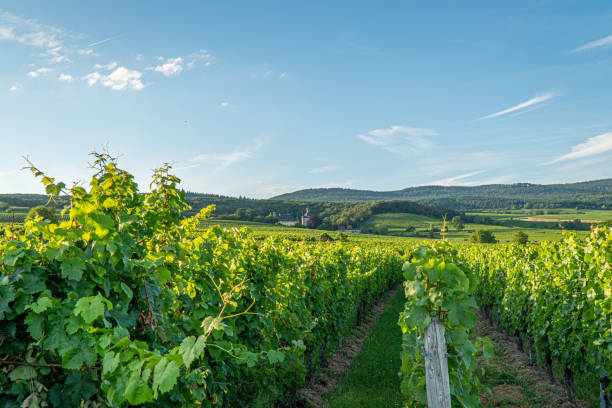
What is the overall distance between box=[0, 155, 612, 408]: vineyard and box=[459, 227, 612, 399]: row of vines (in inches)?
1.3

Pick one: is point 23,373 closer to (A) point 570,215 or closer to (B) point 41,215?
(B) point 41,215

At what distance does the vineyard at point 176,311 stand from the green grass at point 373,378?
894 mm

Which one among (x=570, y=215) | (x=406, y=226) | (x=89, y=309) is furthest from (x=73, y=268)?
(x=570, y=215)

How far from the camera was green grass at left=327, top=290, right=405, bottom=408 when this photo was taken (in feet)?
20.9

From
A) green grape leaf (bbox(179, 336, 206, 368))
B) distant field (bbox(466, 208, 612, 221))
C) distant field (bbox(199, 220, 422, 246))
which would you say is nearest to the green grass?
green grape leaf (bbox(179, 336, 206, 368))

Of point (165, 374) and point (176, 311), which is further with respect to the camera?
point (176, 311)

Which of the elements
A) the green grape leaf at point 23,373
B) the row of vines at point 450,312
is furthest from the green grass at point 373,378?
the green grape leaf at point 23,373

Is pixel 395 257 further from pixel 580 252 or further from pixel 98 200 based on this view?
pixel 98 200

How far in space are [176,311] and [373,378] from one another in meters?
5.78

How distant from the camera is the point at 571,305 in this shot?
6.44m

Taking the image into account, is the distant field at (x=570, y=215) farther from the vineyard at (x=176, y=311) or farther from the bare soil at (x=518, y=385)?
the vineyard at (x=176, y=311)

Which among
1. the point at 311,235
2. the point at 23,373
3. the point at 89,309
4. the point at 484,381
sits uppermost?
the point at 89,309

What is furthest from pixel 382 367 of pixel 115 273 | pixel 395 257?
pixel 395 257

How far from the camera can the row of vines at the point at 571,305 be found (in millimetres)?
5469
